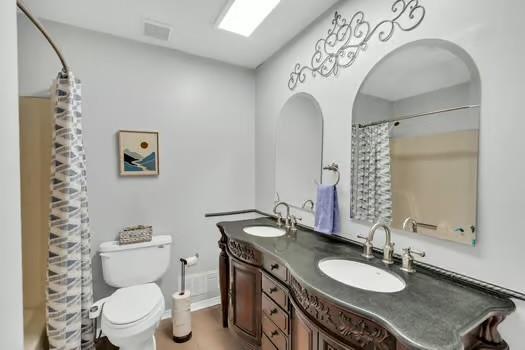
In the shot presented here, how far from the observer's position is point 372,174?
4.84ft

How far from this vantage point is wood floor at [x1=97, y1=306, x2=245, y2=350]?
188cm

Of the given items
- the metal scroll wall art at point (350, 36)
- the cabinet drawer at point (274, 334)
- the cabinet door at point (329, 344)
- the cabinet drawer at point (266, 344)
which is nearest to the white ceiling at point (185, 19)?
the metal scroll wall art at point (350, 36)

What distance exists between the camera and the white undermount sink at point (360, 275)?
1123mm

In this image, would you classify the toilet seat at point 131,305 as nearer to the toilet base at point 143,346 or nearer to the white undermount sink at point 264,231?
the toilet base at point 143,346

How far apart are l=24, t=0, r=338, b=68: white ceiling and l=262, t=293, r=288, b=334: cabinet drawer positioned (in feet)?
6.33

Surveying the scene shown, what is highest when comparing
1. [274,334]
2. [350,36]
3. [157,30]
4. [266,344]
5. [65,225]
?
[157,30]

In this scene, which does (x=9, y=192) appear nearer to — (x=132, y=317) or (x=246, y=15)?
(x=132, y=317)

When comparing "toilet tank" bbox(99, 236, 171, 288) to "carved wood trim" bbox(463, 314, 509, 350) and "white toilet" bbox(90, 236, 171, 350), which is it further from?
"carved wood trim" bbox(463, 314, 509, 350)

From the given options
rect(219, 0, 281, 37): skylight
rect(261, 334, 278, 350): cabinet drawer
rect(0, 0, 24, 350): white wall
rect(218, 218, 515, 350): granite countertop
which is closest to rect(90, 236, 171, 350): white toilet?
rect(261, 334, 278, 350): cabinet drawer

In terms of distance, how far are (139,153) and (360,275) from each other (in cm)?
193

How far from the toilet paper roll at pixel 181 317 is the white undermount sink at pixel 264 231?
0.78 meters

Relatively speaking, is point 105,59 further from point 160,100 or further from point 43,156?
point 43,156

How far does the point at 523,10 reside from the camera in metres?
0.88

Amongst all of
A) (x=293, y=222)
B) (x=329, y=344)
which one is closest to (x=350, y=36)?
(x=293, y=222)
